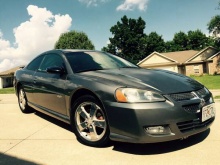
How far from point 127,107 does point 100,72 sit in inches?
39.5

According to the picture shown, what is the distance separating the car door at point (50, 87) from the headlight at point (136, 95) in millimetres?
1198

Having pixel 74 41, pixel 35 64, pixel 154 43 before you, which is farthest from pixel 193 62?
pixel 35 64

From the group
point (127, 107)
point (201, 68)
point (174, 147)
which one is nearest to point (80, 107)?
point (127, 107)

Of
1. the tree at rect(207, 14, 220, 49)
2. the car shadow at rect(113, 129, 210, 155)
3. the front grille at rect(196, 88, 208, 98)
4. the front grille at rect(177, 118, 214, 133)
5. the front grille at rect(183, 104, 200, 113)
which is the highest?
the tree at rect(207, 14, 220, 49)

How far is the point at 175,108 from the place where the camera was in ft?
9.50

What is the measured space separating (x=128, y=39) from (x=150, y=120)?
64.1 m

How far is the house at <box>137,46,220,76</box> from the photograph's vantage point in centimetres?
4184

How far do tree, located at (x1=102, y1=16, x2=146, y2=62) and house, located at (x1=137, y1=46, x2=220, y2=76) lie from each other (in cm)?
2032

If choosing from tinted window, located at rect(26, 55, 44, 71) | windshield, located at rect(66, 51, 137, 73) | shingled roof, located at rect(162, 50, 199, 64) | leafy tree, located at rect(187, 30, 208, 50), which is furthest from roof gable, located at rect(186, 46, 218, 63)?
windshield, located at rect(66, 51, 137, 73)

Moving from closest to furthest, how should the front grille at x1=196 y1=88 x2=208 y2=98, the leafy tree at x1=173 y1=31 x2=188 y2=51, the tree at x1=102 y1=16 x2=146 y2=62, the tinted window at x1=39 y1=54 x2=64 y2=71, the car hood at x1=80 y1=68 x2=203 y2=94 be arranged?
1. the car hood at x1=80 y1=68 x2=203 y2=94
2. the front grille at x1=196 y1=88 x2=208 y2=98
3. the tinted window at x1=39 y1=54 x2=64 y2=71
4. the tree at x1=102 y1=16 x2=146 y2=62
5. the leafy tree at x1=173 y1=31 x2=188 y2=51

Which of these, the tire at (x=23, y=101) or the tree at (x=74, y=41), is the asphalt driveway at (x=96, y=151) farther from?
the tree at (x=74, y=41)

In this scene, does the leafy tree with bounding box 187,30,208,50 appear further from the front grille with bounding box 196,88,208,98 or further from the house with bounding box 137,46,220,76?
the front grille with bounding box 196,88,208,98

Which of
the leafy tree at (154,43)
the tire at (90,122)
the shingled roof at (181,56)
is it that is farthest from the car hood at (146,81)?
the leafy tree at (154,43)

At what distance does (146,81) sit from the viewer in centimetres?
329
